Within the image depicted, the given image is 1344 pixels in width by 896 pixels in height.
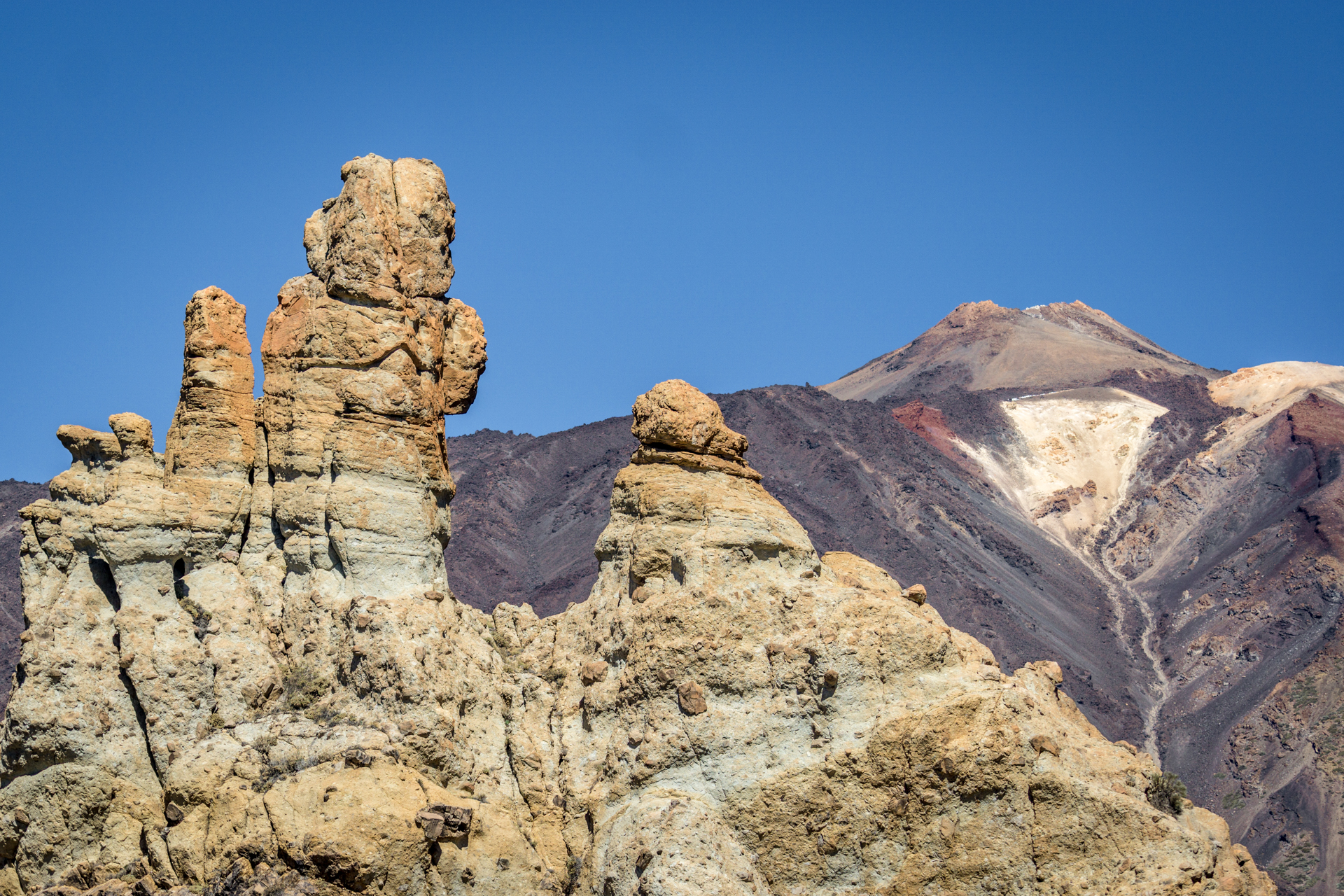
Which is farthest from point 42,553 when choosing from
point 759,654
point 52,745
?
point 759,654

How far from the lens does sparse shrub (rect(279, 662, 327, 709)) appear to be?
18125 millimetres

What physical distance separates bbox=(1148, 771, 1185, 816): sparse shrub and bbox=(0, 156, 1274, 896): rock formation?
8 cm

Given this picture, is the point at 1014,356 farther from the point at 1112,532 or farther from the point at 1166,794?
→ the point at 1166,794

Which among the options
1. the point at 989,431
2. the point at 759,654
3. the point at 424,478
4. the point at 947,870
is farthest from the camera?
the point at 989,431

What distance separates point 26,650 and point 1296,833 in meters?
58.2

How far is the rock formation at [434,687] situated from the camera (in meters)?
16.3

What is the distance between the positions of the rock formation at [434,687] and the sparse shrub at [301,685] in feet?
0.16

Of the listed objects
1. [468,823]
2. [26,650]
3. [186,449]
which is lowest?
[468,823]

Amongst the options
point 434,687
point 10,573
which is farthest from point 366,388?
point 10,573

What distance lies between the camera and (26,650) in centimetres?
1822

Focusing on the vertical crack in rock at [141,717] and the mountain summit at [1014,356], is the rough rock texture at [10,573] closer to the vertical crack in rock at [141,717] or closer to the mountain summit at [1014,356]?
the vertical crack in rock at [141,717]

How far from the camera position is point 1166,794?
61.8 feet

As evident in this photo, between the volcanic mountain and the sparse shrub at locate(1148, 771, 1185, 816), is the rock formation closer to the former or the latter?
the sparse shrub at locate(1148, 771, 1185, 816)

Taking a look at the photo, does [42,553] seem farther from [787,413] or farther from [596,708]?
[787,413]
